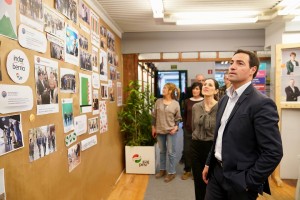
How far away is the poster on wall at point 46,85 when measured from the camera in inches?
63.6

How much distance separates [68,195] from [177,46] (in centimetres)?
311

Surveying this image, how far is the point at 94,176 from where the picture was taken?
2.71 metres

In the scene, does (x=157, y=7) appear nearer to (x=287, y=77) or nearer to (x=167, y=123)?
(x=167, y=123)

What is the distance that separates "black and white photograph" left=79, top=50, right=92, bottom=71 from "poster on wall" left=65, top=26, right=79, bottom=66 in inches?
4.1

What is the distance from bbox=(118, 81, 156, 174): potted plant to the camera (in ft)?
13.0

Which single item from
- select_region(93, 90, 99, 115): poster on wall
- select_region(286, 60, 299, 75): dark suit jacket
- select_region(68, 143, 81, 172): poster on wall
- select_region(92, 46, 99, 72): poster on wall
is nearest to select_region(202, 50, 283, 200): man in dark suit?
select_region(68, 143, 81, 172): poster on wall

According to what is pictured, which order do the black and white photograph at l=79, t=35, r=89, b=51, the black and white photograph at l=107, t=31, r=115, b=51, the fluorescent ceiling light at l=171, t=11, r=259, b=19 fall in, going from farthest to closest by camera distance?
the black and white photograph at l=107, t=31, r=115, b=51 → the fluorescent ceiling light at l=171, t=11, r=259, b=19 → the black and white photograph at l=79, t=35, r=89, b=51

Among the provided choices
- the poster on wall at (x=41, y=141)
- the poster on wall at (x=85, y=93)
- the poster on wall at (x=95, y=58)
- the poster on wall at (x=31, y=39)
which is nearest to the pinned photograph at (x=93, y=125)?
the poster on wall at (x=85, y=93)

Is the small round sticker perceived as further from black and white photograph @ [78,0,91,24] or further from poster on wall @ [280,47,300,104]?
poster on wall @ [280,47,300,104]

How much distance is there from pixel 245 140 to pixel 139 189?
2.31 meters

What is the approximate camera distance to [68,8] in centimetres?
209

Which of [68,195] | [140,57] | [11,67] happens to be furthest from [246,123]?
[140,57]

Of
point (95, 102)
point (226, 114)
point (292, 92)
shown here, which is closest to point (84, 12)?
point (95, 102)

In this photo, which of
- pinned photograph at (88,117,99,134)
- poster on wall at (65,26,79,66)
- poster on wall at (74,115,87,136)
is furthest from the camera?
pinned photograph at (88,117,99,134)
